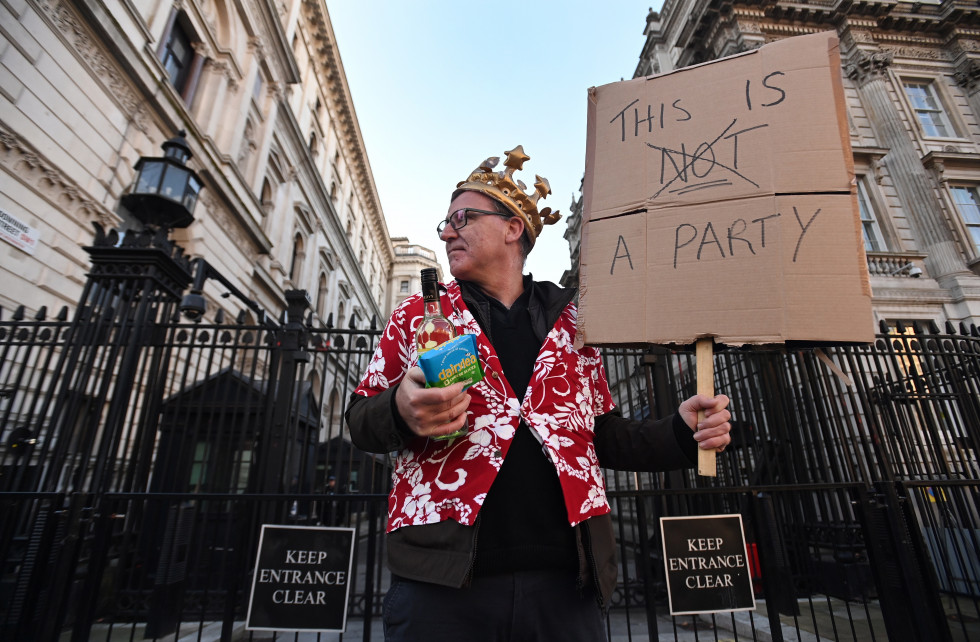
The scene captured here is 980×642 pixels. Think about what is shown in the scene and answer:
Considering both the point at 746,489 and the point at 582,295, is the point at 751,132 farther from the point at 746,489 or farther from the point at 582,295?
the point at 746,489

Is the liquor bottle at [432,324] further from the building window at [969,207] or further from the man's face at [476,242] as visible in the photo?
the building window at [969,207]

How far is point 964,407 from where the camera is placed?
4863 millimetres

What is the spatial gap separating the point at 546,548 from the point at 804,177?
60.4 inches

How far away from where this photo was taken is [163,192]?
4410mm

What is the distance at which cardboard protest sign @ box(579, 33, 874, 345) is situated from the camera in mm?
1512

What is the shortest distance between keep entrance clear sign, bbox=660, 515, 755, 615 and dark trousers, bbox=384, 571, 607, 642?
6.64ft

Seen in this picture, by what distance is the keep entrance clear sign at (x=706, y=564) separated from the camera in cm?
311

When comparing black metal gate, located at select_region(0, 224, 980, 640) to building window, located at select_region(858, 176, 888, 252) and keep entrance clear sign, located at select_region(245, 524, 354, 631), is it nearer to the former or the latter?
keep entrance clear sign, located at select_region(245, 524, 354, 631)

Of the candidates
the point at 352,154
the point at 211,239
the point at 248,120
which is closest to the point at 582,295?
the point at 211,239

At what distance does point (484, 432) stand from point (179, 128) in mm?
13358

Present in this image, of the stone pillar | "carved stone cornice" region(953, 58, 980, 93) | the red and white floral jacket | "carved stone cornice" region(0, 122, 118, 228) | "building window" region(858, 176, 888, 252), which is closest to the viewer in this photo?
the red and white floral jacket

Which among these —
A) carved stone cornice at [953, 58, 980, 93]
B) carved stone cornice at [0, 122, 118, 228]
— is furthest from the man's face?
carved stone cornice at [953, 58, 980, 93]

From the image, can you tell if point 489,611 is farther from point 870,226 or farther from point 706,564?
point 870,226

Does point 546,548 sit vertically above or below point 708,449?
below
